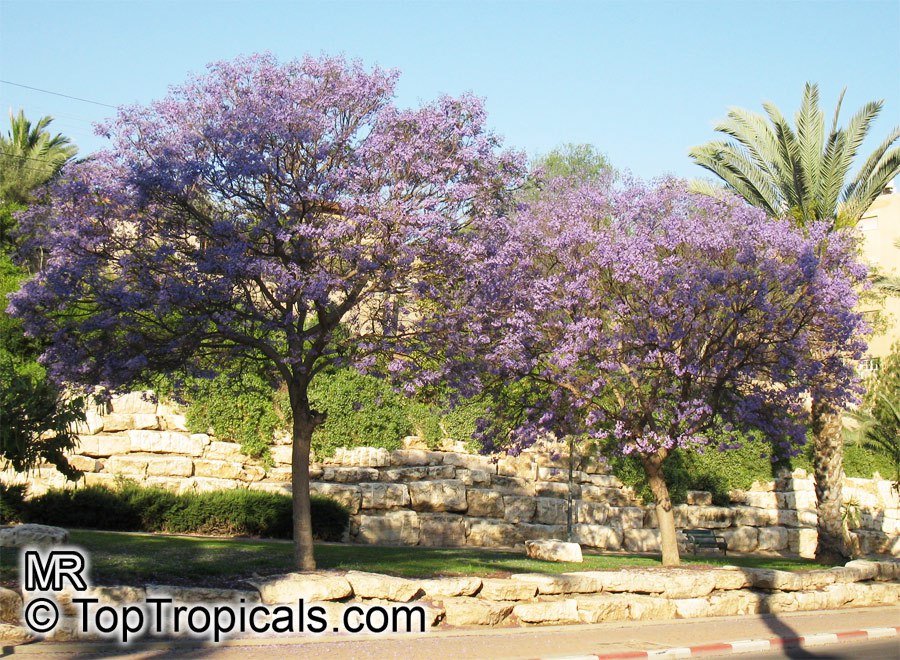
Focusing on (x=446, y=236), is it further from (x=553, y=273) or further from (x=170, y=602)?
(x=170, y=602)

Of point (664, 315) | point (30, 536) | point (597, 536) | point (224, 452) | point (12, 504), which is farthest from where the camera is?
point (597, 536)

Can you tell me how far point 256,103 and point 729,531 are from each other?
846 inches

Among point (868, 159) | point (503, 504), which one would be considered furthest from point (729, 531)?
point (868, 159)

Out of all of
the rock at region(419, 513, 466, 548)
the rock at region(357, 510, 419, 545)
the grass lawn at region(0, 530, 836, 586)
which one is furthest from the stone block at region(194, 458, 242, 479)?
the grass lawn at region(0, 530, 836, 586)

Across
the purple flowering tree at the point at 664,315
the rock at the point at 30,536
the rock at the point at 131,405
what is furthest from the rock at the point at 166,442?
the rock at the point at 30,536

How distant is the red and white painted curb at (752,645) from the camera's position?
11641mm

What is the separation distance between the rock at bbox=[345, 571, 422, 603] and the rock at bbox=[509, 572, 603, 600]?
198cm

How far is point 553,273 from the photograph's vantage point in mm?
18188

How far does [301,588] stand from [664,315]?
8681 millimetres

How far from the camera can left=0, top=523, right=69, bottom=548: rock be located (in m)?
13.4

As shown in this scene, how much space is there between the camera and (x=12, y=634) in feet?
32.8

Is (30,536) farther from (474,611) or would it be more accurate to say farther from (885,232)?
(885,232)

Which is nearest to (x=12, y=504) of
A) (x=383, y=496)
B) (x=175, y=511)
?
(x=175, y=511)

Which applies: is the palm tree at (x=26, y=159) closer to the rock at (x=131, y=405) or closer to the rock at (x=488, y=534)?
the rock at (x=131, y=405)
